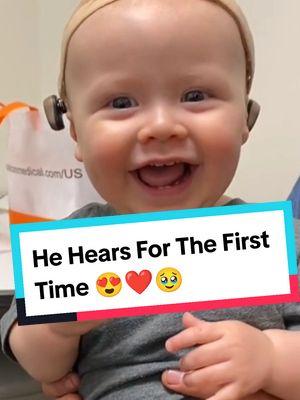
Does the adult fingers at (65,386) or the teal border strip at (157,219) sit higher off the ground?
the teal border strip at (157,219)

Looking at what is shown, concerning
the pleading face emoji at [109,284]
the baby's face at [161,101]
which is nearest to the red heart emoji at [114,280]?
the pleading face emoji at [109,284]

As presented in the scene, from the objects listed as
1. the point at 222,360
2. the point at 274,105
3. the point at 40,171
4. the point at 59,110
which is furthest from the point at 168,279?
A: the point at 274,105

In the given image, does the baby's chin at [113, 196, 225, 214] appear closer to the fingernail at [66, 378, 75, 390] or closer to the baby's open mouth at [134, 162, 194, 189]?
the baby's open mouth at [134, 162, 194, 189]

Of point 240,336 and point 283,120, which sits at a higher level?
point 283,120

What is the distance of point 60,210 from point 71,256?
0.58 metres

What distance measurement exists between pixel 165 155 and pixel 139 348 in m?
0.22

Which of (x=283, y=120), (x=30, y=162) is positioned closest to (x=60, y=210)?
(x=30, y=162)

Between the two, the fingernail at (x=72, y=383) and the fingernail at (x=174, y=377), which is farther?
the fingernail at (x=72, y=383)

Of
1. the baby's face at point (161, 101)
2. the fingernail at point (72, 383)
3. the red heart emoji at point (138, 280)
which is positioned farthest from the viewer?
the fingernail at point (72, 383)

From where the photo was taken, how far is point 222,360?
1.77ft

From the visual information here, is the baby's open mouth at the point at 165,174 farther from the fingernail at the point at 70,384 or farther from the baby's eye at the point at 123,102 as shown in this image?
the fingernail at the point at 70,384

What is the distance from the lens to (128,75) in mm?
599

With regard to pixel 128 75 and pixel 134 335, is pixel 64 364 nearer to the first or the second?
pixel 134 335

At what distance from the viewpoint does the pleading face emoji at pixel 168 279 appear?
0.48 m
